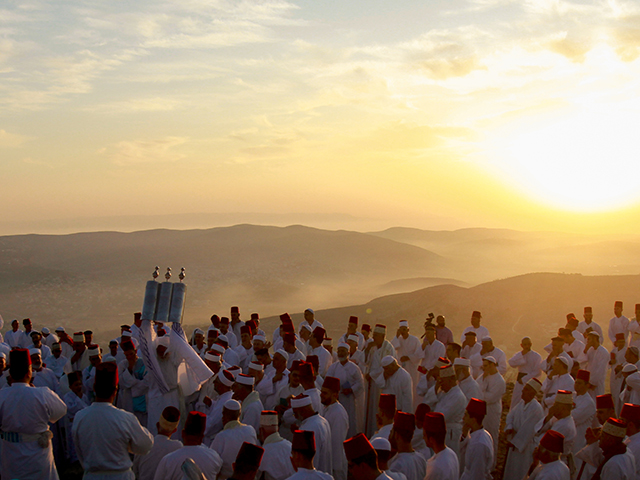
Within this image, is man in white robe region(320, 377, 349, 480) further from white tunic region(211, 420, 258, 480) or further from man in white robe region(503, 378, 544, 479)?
man in white robe region(503, 378, 544, 479)

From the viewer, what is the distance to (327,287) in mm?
62031

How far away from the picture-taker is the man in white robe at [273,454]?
5547 mm

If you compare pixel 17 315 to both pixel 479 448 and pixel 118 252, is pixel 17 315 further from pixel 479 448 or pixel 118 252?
pixel 479 448

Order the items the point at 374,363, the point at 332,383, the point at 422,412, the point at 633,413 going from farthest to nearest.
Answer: the point at 374,363 → the point at 332,383 → the point at 422,412 → the point at 633,413

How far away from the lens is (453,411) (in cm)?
754

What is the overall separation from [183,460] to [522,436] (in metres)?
5.02

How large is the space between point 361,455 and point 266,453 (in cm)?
156

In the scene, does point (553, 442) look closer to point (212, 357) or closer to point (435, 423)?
point (435, 423)

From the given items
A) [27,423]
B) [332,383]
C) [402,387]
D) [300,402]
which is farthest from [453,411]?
[27,423]

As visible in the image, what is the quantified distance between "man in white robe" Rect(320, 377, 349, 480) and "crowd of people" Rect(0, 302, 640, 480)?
0.02 metres

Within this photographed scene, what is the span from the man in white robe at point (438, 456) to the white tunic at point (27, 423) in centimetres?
395

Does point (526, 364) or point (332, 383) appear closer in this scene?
point (332, 383)

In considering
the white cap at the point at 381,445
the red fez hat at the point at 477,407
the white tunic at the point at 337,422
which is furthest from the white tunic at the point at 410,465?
the white tunic at the point at 337,422

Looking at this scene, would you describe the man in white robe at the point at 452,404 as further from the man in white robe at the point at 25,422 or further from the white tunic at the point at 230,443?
the man in white robe at the point at 25,422
